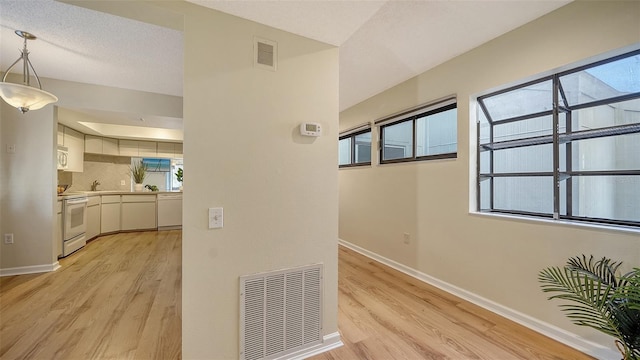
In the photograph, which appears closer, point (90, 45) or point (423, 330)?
point (423, 330)

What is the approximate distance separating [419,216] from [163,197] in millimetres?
5614

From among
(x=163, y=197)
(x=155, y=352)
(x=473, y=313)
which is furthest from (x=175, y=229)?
(x=473, y=313)

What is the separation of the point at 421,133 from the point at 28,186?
511 cm

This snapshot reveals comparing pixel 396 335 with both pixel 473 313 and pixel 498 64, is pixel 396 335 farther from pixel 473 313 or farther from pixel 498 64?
pixel 498 64

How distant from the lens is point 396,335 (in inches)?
75.2

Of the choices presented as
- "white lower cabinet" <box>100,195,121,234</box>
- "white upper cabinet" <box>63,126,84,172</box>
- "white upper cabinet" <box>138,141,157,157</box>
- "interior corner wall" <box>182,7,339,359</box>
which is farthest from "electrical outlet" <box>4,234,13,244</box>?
"interior corner wall" <box>182,7,339,359</box>

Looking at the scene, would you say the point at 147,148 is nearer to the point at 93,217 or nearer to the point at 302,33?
the point at 93,217

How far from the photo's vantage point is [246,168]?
159 centimetres

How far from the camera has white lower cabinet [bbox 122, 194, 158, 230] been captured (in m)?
5.42

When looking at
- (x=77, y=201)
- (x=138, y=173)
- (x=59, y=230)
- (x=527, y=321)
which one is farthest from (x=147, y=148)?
(x=527, y=321)

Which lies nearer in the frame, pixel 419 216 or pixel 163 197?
pixel 419 216

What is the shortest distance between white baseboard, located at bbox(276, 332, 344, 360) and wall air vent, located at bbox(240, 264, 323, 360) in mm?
23

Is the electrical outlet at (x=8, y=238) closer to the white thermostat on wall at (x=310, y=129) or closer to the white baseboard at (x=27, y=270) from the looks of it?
the white baseboard at (x=27, y=270)

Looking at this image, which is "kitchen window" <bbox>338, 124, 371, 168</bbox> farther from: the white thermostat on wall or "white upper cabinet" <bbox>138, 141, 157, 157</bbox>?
"white upper cabinet" <bbox>138, 141, 157, 157</bbox>
